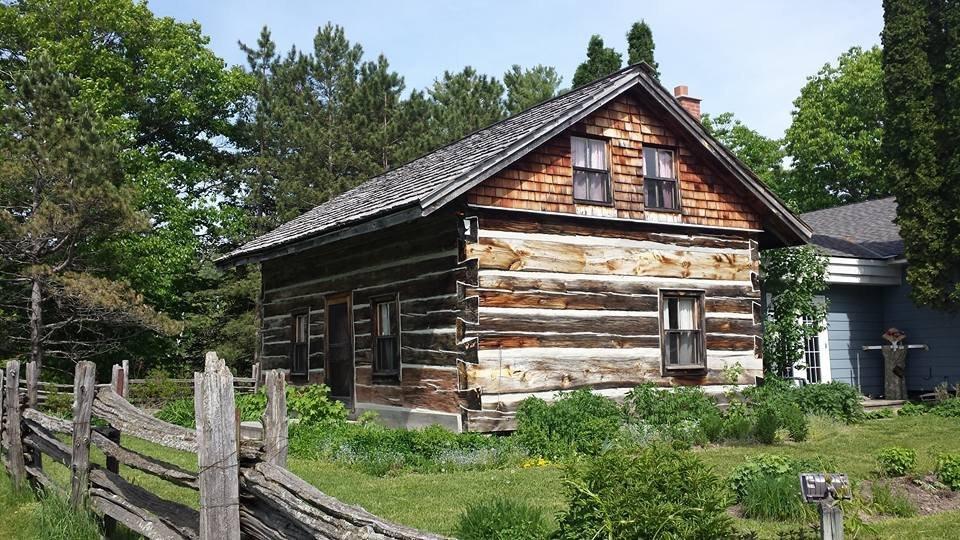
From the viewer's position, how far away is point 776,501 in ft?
25.7

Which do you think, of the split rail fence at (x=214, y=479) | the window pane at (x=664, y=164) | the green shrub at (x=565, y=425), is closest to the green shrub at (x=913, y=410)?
the window pane at (x=664, y=164)

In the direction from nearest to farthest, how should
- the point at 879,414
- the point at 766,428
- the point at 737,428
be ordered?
1. the point at 766,428
2. the point at 737,428
3. the point at 879,414

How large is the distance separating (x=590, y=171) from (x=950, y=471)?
8.36m

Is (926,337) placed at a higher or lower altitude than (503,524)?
higher

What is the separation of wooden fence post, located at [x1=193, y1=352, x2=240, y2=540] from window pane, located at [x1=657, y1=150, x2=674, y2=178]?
12.9 meters

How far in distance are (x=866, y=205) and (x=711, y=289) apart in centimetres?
1450

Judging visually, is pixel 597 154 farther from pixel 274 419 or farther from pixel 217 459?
→ pixel 217 459

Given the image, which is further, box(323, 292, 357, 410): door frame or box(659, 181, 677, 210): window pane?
box(323, 292, 357, 410): door frame

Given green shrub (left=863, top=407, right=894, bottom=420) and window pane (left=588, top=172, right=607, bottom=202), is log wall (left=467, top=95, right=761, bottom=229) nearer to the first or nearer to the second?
window pane (left=588, top=172, right=607, bottom=202)

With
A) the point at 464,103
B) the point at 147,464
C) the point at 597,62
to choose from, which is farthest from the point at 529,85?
the point at 147,464

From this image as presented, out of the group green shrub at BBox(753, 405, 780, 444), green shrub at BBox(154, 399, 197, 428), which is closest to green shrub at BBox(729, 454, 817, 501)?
green shrub at BBox(753, 405, 780, 444)

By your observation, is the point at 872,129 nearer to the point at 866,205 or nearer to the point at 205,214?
A: the point at 866,205

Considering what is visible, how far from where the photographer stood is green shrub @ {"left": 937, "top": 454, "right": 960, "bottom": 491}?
916 centimetres

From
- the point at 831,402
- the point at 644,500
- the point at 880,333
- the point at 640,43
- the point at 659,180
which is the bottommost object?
the point at 831,402
